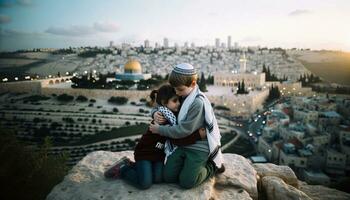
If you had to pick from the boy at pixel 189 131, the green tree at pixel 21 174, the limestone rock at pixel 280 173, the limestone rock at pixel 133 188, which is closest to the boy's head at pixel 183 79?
the boy at pixel 189 131

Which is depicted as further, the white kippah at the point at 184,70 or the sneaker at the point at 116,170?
the sneaker at the point at 116,170

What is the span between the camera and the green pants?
2148 millimetres

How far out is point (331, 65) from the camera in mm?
40031

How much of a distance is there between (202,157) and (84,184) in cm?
91

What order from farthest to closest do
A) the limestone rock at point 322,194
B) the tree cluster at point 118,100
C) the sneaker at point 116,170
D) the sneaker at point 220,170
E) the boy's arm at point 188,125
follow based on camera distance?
the tree cluster at point 118,100
the limestone rock at point 322,194
the sneaker at point 220,170
the sneaker at point 116,170
the boy's arm at point 188,125

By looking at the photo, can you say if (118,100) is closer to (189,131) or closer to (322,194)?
(322,194)

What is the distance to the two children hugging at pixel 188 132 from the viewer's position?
6.98ft

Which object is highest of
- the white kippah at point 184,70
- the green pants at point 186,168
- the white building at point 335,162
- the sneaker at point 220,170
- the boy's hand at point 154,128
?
the white kippah at point 184,70

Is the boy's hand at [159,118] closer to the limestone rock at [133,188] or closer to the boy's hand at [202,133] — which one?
the boy's hand at [202,133]

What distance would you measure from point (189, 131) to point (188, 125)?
4cm

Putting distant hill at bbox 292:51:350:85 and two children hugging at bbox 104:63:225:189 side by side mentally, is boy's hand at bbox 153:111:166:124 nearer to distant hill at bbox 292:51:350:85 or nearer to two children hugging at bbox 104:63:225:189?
two children hugging at bbox 104:63:225:189

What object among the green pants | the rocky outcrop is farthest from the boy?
the rocky outcrop

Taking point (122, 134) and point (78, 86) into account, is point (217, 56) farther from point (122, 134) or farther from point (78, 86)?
point (122, 134)

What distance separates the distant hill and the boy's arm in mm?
30006
